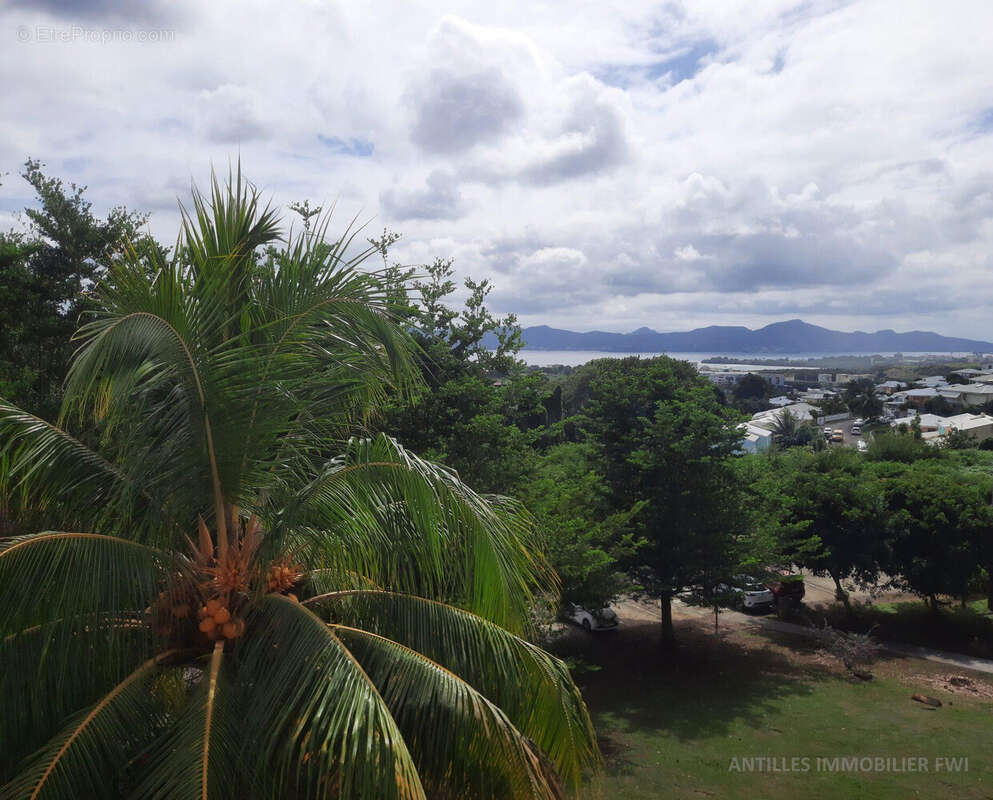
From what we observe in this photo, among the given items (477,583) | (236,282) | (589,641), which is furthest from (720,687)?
(236,282)

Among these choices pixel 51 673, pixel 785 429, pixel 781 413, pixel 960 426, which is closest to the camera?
pixel 51 673

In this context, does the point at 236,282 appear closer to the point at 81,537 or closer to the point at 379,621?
the point at 81,537

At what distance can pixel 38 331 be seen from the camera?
42.4 feet

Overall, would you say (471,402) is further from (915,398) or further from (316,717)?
(915,398)

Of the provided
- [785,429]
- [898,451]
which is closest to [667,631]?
[898,451]

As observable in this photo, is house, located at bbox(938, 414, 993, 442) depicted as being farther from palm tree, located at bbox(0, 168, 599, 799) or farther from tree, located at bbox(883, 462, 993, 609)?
palm tree, located at bbox(0, 168, 599, 799)

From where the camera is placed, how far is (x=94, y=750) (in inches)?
149

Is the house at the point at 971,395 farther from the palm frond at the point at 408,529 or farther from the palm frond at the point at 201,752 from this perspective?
the palm frond at the point at 201,752

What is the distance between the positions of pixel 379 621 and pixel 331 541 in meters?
0.72

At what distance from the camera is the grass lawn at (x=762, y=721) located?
41.4 feet

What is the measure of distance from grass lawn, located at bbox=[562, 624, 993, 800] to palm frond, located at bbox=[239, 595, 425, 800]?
6.95m

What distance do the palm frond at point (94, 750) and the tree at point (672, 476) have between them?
15.0 m

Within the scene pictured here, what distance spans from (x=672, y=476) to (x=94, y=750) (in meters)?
17.2

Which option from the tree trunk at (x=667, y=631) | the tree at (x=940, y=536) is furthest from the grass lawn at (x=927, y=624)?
the tree trunk at (x=667, y=631)
